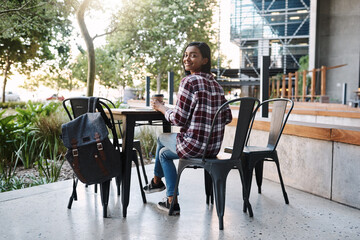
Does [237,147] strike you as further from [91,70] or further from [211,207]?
[91,70]

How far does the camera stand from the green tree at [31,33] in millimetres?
8969

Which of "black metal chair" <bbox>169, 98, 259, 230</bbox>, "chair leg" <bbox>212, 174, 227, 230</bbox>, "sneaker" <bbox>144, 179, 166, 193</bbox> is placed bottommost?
"sneaker" <bbox>144, 179, 166, 193</bbox>

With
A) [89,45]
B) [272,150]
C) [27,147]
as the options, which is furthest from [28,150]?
[89,45]

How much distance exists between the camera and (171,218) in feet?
8.84

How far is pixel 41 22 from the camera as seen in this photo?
406 inches

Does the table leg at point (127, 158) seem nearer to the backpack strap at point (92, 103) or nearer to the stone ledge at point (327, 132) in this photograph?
the backpack strap at point (92, 103)

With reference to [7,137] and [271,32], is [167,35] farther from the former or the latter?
[7,137]

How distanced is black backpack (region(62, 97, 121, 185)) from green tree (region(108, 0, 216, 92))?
781 inches

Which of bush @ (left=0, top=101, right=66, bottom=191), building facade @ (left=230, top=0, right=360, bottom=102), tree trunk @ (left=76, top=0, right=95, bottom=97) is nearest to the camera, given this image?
bush @ (left=0, top=101, right=66, bottom=191)

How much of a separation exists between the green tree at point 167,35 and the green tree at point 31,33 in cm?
885

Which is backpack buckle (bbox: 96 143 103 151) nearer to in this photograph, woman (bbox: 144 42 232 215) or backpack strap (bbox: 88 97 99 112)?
backpack strap (bbox: 88 97 99 112)

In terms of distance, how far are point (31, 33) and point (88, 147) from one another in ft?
37.7

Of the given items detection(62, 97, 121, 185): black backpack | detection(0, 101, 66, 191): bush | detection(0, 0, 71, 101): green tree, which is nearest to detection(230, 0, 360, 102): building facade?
detection(0, 0, 71, 101): green tree

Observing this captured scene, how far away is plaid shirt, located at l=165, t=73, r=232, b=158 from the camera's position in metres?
2.45
